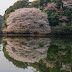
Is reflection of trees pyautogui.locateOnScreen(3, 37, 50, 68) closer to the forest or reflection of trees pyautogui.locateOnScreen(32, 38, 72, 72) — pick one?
reflection of trees pyautogui.locateOnScreen(32, 38, 72, 72)

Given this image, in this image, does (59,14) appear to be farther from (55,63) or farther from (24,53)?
(55,63)

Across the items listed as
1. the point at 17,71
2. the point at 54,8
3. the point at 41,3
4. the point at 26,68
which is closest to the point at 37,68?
the point at 26,68

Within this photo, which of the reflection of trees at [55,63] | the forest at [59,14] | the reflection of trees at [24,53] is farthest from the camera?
the forest at [59,14]

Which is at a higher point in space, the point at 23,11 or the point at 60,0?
the point at 60,0

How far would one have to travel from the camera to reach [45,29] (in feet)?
69.6

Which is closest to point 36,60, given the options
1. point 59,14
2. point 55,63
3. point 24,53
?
point 55,63

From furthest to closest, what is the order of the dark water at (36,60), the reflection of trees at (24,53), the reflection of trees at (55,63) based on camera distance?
1. the reflection of trees at (24,53)
2. the dark water at (36,60)
3. the reflection of trees at (55,63)

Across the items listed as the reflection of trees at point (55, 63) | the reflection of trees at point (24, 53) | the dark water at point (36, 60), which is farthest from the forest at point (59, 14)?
the reflection of trees at point (55, 63)

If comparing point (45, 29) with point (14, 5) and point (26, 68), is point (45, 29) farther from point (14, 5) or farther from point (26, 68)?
point (26, 68)

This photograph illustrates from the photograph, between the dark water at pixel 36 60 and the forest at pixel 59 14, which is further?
the forest at pixel 59 14

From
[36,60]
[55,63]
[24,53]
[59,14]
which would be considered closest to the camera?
[55,63]

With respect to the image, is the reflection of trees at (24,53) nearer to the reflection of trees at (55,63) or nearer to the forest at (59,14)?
the reflection of trees at (55,63)

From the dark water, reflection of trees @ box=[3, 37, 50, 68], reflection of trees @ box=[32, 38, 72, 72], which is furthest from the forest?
reflection of trees @ box=[32, 38, 72, 72]

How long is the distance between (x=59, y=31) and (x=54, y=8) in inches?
206
